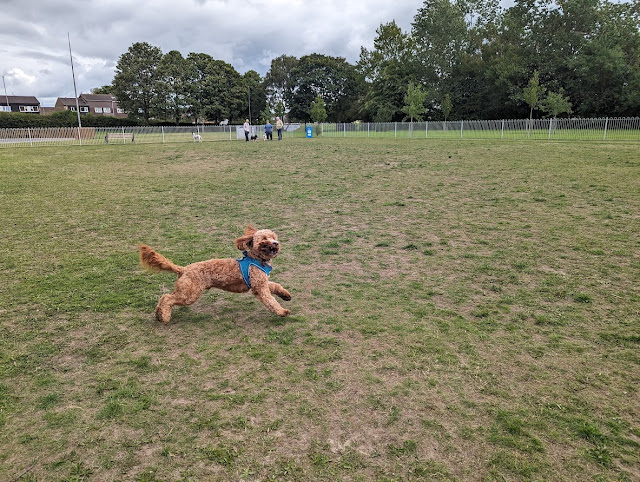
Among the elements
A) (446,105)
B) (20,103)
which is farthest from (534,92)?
(20,103)

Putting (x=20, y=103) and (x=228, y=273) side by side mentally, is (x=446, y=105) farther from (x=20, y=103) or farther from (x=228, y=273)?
(x=20, y=103)

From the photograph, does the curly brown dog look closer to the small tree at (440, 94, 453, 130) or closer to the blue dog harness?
the blue dog harness

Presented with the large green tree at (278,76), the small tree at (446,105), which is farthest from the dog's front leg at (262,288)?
the large green tree at (278,76)

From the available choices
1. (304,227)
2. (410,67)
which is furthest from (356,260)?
(410,67)

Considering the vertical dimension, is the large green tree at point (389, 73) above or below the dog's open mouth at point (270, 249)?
above

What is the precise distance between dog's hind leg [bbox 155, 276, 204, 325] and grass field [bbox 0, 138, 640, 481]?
18cm

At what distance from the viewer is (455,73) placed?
184 ft

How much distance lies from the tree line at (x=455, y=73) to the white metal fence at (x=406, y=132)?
15912mm

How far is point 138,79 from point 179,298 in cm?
6083

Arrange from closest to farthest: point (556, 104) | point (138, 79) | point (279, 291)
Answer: point (279, 291), point (556, 104), point (138, 79)

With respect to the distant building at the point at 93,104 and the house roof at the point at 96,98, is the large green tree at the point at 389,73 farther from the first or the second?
the house roof at the point at 96,98

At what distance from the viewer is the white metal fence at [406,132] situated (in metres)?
24.0

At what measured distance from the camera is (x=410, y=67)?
58750 millimetres

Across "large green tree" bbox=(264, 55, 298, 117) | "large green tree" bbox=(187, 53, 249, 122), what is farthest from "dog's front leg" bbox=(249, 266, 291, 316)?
"large green tree" bbox=(264, 55, 298, 117)
